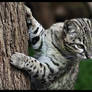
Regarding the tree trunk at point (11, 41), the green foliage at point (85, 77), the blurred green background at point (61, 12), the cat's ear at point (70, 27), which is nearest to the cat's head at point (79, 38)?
the cat's ear at point (70, 27)

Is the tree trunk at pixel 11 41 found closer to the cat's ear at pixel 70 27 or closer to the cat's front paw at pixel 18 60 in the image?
the cat's front paw at pixel 18 60

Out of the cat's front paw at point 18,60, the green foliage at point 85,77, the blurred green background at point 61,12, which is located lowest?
the green foliage at point 85,77

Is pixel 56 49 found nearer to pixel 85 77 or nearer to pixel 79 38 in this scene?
pixel 79 38

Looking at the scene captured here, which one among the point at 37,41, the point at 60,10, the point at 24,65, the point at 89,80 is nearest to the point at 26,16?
the point at 37,41

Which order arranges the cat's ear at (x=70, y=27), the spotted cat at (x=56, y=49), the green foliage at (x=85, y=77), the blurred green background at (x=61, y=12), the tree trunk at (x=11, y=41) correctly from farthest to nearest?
the blurred green background at (x=61, y=12) < the green foliage at (x=85, y=77) < the cat's ear at (x=70, y=27) < the spotted cat at (x=56, y=49) < the tree trunk at (x=11, y=41)

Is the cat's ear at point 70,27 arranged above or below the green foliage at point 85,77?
above

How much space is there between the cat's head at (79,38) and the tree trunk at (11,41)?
0.71m

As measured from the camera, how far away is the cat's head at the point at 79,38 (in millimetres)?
4258

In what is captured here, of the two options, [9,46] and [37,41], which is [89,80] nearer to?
[37,41]

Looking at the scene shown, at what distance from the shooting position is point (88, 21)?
444 centimetres

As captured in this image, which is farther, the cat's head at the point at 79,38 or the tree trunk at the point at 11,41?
the cat's head at the point at 79,38

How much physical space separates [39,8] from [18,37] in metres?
5.07

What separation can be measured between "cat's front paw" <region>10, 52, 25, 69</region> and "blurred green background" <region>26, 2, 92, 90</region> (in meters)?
3.28

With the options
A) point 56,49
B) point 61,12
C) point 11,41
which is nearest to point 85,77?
point 56,49
